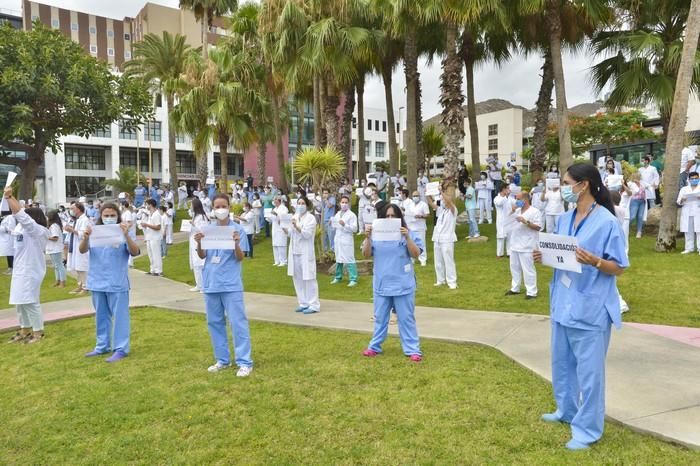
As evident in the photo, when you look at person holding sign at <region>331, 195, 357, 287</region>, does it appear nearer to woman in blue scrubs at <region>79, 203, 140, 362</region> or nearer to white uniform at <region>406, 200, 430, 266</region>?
white uniform at <region>406, 200, 430, 266</region>

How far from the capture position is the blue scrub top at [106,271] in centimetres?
626

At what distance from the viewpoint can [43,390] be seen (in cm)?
544

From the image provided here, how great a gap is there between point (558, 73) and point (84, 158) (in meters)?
48.9

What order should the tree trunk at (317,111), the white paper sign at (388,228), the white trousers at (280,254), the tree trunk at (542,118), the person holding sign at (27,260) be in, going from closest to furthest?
the white paper sign at (388,228), the person holding sign at (27,260), the white trousers at (280,254), the tree trunk at (317,111), the tree trunk at (542,118)

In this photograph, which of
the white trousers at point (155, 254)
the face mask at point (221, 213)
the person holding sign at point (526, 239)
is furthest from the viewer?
the white trousers at point (155, 254)

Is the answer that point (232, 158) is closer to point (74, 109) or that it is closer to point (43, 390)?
point (74, 109)

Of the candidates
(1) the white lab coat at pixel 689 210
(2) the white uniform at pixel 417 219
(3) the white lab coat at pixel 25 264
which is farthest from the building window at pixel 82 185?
(1) the white lab coat at pixel 689 210

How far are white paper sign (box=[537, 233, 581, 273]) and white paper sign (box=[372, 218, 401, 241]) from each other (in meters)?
2.06

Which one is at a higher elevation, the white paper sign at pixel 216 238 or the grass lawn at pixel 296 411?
the white paper sign at pixel 216 238

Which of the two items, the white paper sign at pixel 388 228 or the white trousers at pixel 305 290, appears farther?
the white trousers at pixel 305 290

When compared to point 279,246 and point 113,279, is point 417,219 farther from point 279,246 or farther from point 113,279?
point 113,279

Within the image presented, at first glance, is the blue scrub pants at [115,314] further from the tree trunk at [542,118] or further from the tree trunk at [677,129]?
the tree trunk at [542,118]

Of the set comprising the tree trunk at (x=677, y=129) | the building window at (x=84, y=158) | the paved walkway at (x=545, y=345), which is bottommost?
the paved walkway at (x=545, y=345)

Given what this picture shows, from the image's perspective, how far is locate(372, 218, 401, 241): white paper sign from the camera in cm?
580
